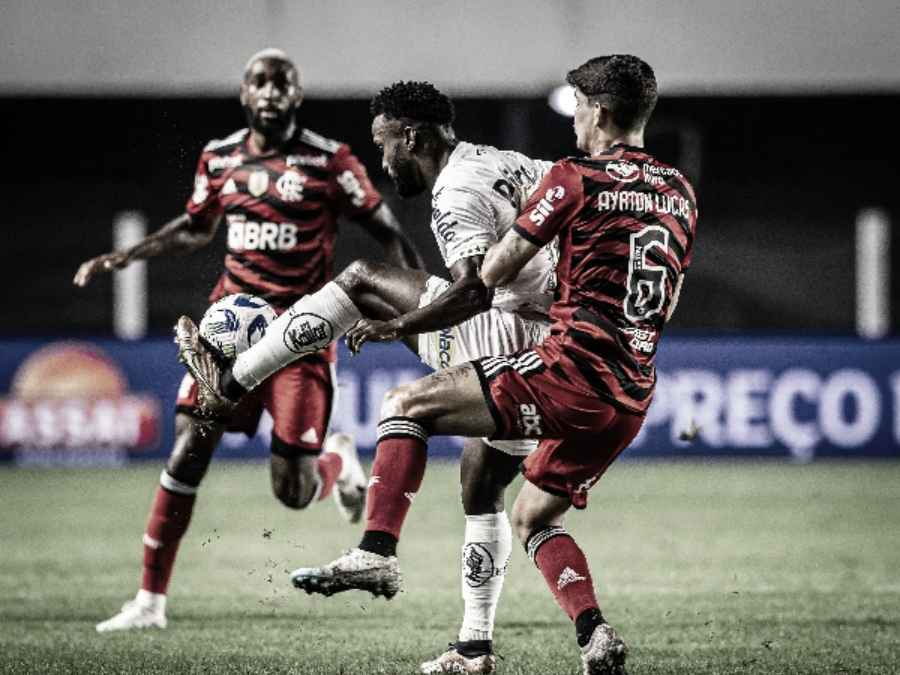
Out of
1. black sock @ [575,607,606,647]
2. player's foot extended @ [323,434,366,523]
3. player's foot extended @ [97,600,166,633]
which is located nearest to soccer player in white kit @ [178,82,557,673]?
black sock @ [575,607,606,647]

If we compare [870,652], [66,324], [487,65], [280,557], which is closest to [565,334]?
Result: [870,652]

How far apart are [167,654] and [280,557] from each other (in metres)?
3.11

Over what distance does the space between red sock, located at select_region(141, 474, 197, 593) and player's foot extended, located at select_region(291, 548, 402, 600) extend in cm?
212

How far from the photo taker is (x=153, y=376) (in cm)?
1436

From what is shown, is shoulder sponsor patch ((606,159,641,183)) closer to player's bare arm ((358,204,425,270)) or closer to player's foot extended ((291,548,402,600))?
player's foot extended ((291,548,402,600))

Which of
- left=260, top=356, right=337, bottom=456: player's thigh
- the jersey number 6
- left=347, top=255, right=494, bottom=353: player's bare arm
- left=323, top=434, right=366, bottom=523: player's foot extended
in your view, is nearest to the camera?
the jersey number 6

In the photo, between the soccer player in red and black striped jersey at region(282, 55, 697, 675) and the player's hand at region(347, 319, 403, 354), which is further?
the player's hand at region(347, 319, 403, 354)

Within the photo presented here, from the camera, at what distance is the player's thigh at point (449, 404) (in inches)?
203

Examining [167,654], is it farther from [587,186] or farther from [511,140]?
[511,140]

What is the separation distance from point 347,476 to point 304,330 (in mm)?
2377

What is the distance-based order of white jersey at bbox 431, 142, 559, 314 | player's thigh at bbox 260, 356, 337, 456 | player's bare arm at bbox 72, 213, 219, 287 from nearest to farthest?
white jersey at bbox 431, 142, 559, 314
player's thigh at bbox 260, 356, 337, 456
player's bare arm at bbox 72, 213, 219, 287

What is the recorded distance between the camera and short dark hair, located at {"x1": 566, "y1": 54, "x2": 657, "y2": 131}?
208 inches

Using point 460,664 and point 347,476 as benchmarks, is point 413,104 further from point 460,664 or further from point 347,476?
point 347,476

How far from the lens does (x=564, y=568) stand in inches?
214
